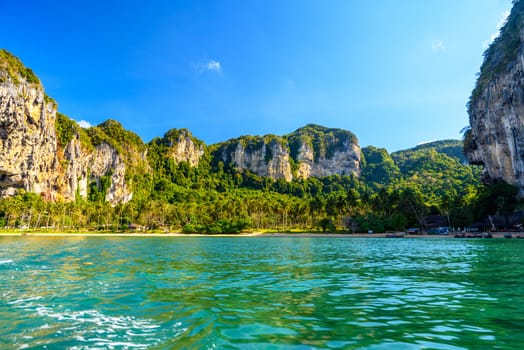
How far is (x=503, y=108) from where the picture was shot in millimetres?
69938

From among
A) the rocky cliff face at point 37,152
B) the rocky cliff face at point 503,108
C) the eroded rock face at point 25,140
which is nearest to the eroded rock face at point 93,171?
the rocky cliff face at point 37,152

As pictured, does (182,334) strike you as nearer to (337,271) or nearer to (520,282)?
(337,271)

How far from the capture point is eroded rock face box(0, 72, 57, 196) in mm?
120062

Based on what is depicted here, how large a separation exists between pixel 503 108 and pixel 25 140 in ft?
533

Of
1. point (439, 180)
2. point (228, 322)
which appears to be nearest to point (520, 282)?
point (228, 322)

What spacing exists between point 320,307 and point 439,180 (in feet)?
675

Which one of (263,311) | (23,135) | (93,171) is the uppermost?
(23,135)

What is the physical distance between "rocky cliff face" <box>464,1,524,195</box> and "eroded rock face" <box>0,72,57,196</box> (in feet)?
517

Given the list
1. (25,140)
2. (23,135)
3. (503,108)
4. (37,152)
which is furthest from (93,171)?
(503,108)

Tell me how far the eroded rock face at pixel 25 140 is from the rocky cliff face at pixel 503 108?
157719 mm

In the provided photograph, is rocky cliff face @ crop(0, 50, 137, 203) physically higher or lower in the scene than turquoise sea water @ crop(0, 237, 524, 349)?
higher

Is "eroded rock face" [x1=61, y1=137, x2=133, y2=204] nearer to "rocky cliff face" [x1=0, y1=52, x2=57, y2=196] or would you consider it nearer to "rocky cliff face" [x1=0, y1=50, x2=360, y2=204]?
"rocky cliff face" [x1=0, y1=50, x2=360, y2=204]

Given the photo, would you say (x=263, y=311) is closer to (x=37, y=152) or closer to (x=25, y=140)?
(x=25, y=140)

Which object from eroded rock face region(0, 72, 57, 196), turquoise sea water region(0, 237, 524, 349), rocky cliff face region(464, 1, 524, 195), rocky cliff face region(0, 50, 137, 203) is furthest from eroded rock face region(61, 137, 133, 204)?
rocky cliff face region(464, 1, 524, 195)
